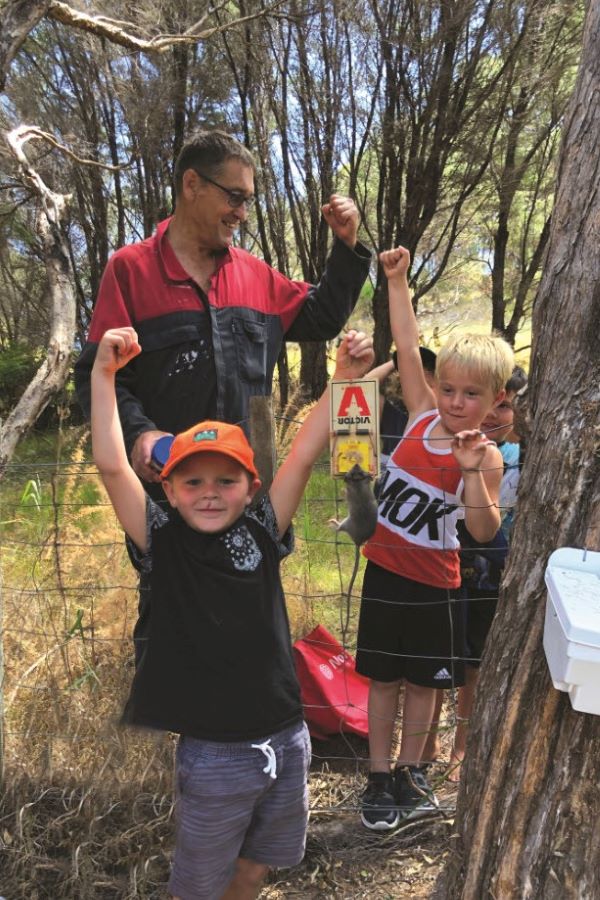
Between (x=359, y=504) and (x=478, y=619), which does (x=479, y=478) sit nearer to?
(x=359, y=504)

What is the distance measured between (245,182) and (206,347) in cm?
56

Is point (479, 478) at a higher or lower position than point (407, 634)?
higher

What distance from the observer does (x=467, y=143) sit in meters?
8.49

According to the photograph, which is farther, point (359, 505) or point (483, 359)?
point (483, 359)

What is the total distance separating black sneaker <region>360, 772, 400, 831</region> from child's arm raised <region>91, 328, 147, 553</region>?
1.37 metres

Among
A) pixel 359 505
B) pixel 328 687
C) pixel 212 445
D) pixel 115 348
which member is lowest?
pixel 328 687

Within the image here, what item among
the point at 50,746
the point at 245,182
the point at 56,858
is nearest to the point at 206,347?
the point at 245,182

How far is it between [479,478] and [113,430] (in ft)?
3.11

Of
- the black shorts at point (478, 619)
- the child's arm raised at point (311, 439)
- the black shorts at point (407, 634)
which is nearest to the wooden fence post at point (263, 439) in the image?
the child's arm raised at point (311, 439)

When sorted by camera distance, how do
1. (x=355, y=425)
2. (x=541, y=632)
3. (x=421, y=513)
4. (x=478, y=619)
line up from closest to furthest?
(x=541, y=632) → (x=355, y=425) → (x=421, y=513) → (x=478, y=619)

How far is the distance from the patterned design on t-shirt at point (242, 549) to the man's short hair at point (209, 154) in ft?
3.95

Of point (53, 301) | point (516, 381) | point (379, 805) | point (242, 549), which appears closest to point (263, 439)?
point (242, 549)

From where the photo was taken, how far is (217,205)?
7.29 ft

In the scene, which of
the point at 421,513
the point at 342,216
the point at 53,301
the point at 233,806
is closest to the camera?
the point at 233,806
